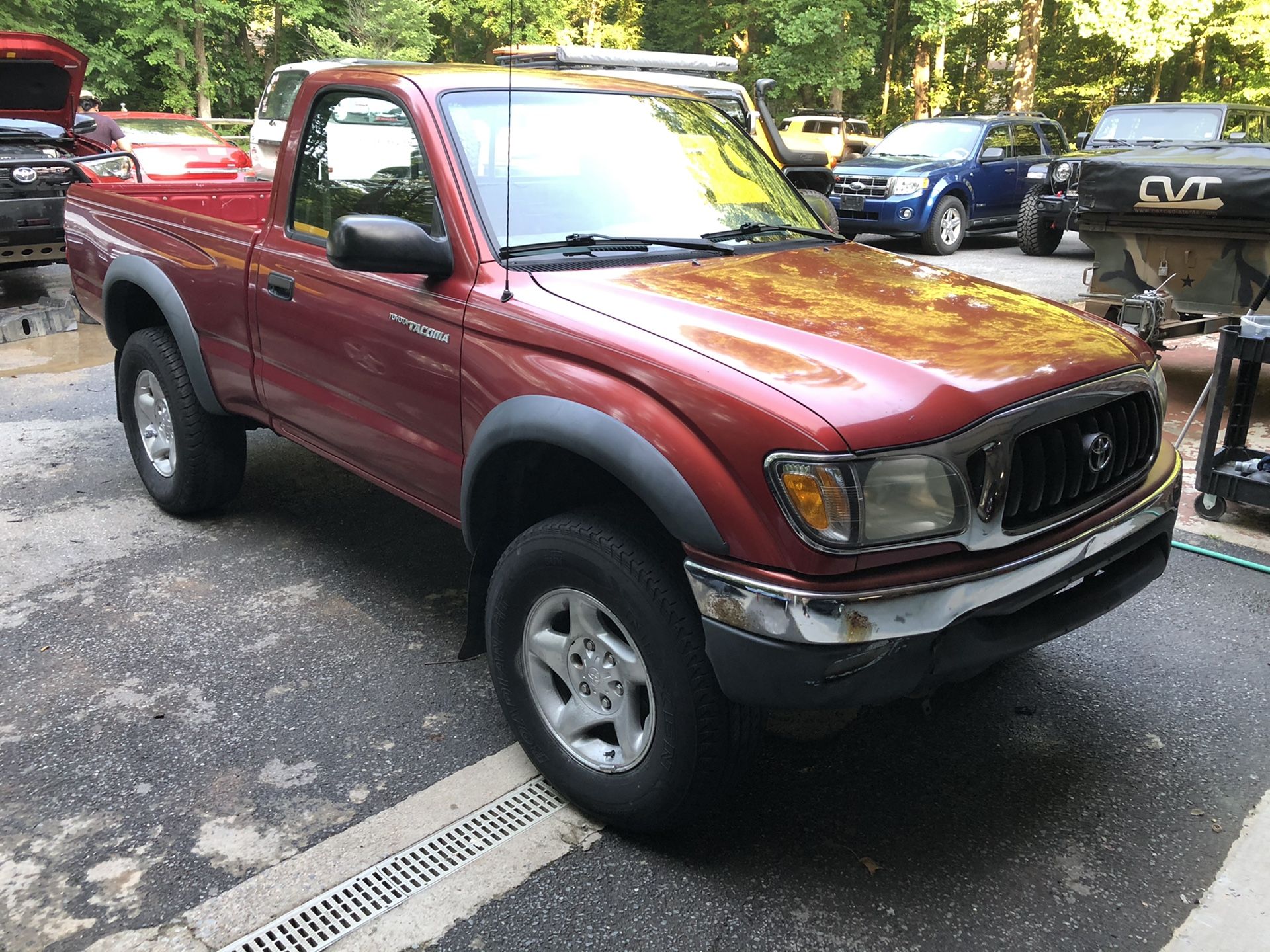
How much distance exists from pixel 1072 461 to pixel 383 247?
1.86 meters

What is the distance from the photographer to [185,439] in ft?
14.7

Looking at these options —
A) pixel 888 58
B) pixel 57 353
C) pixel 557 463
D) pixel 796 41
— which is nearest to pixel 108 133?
pixel 57 353

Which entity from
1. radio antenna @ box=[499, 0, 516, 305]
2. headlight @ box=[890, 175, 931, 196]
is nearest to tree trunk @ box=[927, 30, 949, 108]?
headlight @ box=[890, 175, 931, 196]

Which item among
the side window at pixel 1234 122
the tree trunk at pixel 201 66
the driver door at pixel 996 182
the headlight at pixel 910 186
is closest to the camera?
the side window at pixel 1234 122

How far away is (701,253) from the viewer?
10.8 ft

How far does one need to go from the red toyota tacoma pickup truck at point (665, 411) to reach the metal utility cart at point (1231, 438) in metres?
1.82

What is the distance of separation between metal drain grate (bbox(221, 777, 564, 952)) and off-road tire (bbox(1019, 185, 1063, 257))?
13158 mm

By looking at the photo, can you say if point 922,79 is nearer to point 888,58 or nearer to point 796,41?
point 796,41

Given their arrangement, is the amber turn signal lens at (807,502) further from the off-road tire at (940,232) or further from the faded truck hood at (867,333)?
the off-road tire at (940,232)

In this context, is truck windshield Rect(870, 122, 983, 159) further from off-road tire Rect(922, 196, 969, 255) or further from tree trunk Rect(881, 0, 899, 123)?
tree trunk Rect(881, 0, 899, 123)

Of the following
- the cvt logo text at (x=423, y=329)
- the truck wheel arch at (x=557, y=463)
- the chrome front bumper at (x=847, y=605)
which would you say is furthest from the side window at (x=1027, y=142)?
the chrome front bumper at (x=847, y=605)

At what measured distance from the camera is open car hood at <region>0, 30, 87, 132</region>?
9984 millimetres

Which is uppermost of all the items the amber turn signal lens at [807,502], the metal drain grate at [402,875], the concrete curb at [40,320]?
the amber turn signal lens at [807,502]

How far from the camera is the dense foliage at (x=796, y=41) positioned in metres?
23.3
